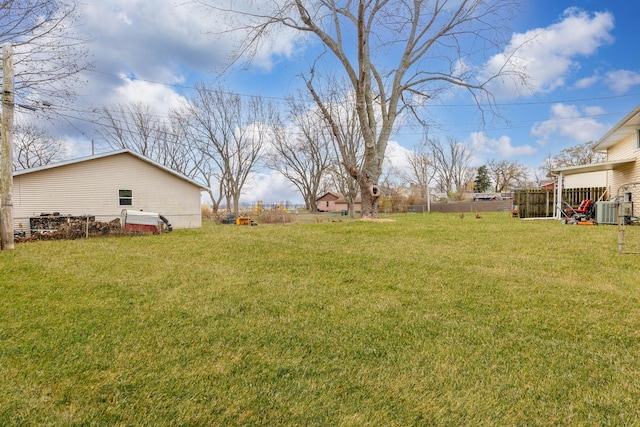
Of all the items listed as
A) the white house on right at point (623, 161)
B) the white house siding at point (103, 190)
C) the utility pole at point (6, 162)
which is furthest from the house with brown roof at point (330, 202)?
the utility pole at point (6, 162)

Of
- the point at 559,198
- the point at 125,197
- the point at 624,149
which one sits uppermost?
the point at 624,149

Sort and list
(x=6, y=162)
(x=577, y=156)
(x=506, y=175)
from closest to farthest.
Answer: (x=6, y=162) → (x=577, y=156) → (x=506, y=175)

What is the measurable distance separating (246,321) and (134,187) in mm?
16069

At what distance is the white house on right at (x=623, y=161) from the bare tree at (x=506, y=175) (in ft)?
131

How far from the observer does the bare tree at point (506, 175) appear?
5297 centimetres

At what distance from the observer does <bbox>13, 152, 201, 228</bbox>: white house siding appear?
13.7m

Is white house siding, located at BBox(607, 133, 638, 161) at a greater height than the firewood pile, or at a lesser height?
greater

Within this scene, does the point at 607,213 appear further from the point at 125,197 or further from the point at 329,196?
the point at 329,196

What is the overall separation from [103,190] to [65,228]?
14.4 feet

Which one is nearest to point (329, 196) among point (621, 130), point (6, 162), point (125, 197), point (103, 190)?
point (125, 197)

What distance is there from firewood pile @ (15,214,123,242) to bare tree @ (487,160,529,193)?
189 feet

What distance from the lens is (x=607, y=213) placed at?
11.4 metres

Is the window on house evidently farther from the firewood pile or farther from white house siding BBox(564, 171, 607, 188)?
white house siding BBox(564, 171, 607, 188)

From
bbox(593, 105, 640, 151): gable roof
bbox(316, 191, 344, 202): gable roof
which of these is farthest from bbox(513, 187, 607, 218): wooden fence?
bbox(316, 191, 344, 202): gable roof
